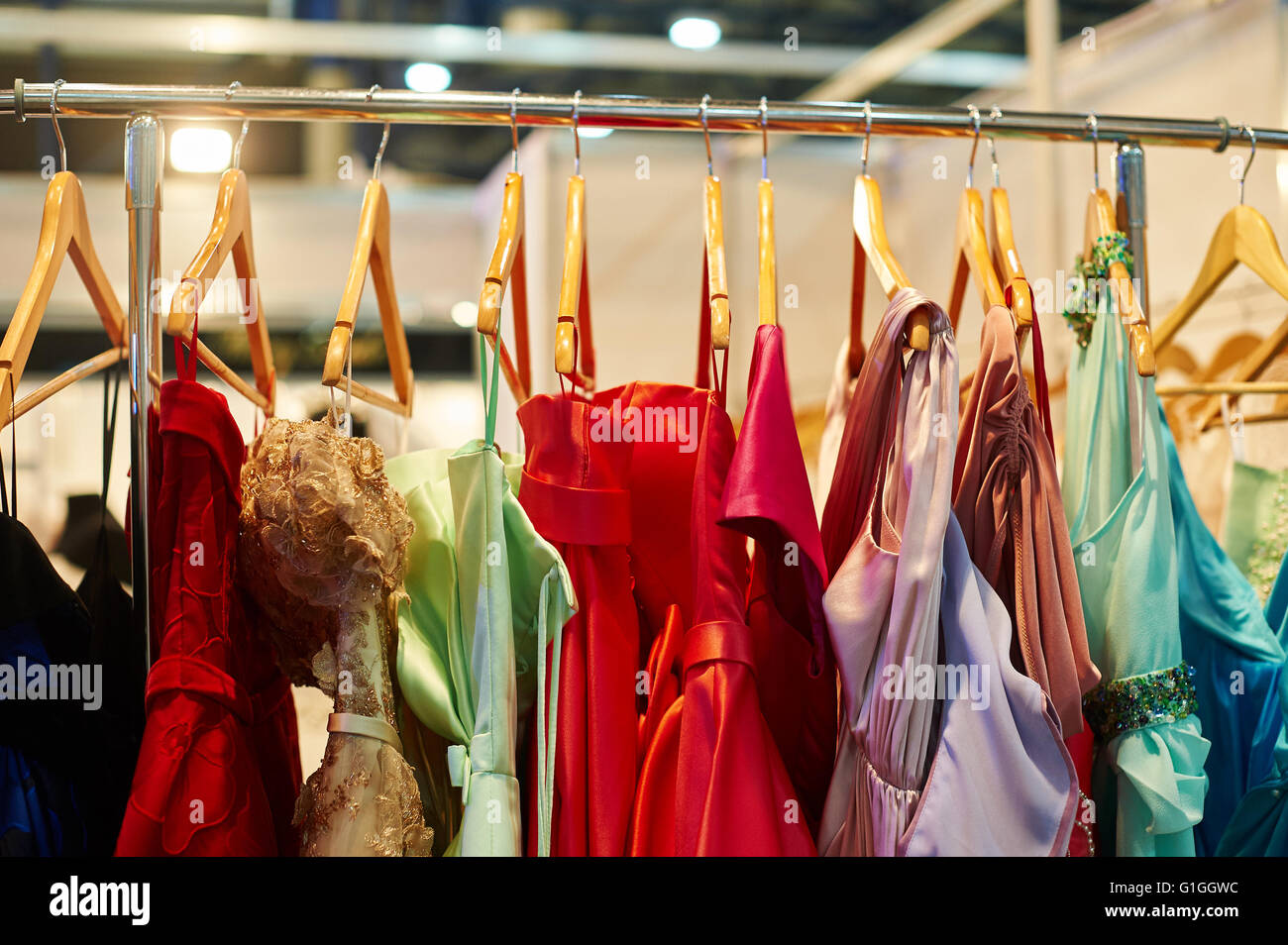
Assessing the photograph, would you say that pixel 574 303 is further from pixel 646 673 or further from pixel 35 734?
pixel 35 734

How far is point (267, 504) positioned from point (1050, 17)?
6.52ft

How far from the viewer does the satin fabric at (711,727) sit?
0.90 metres

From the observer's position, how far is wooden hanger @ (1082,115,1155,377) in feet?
3.51

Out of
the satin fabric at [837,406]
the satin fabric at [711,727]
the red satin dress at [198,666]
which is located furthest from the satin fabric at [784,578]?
the red satin dress at [198,666]

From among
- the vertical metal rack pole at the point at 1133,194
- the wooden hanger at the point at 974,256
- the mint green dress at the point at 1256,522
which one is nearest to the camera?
the wooden hanger at the point at 974,256

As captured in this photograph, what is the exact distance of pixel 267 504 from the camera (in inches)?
36.7

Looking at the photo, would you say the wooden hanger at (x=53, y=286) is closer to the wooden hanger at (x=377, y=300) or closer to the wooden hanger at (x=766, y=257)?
the wooden hanger at (x=377, y=300)

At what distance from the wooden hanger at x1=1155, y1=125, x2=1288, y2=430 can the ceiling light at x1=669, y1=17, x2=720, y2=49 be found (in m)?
2.18

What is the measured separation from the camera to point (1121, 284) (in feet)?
3.73

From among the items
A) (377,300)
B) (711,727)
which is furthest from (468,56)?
(711,727)

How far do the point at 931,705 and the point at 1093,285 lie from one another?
55 centimetres

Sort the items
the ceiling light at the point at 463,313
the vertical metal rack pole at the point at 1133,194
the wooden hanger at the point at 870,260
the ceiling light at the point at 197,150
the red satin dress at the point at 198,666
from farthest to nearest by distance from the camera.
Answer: the ceiling light at the point at 463,313 → the ceiling light at the point at 197,150 → the vertical metal rack pole at the point at 1133,194 → the wooden hanger at the point at 870,260 → the red satin dress at the point at 198,666

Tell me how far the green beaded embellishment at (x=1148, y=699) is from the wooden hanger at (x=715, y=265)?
515mm
